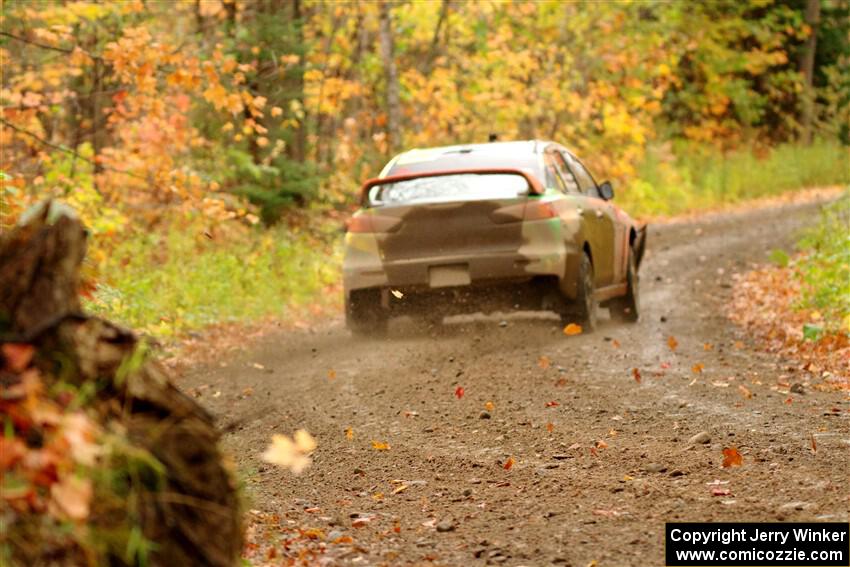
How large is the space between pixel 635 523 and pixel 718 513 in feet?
1.15

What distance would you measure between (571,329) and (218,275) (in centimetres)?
590

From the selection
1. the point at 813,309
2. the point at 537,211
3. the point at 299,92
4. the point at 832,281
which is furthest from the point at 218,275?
the point at 832,281

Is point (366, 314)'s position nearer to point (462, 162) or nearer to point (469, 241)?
point (469, 241)

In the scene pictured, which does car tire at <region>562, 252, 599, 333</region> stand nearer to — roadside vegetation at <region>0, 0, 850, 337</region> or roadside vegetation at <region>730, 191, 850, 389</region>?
Answer: roadside vegetation at <region>730, 191, 850, 389</region>

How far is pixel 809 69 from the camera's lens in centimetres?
4038

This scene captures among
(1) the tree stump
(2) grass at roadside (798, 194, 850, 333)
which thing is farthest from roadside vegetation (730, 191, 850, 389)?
(1) the tree stump

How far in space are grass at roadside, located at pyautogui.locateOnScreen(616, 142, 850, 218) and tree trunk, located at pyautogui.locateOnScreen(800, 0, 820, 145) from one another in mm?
786

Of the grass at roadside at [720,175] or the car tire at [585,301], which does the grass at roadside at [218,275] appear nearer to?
the car tire at [585,301]

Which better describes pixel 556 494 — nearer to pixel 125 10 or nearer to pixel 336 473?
pixel 336 473

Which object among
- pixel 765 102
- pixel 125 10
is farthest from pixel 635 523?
pixel 765 102

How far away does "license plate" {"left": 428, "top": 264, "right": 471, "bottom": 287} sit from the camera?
11852 mm

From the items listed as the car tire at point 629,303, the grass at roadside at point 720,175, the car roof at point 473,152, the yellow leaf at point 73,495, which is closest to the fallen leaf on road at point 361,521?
the yellow leaf at point 73,495

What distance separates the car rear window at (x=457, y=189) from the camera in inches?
470

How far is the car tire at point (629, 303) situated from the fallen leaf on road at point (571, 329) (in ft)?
6.45
